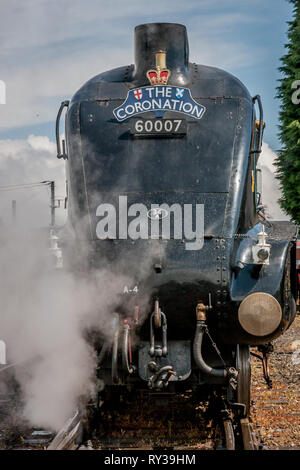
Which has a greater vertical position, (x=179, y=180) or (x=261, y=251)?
(x=179, y=180)

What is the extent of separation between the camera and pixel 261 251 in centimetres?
571

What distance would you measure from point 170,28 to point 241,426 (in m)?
3.79

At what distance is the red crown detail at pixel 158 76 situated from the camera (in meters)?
6.45

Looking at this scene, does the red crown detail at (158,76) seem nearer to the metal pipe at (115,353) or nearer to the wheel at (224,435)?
the metal pipe at (115,353)

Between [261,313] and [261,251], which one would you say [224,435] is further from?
[261,251]

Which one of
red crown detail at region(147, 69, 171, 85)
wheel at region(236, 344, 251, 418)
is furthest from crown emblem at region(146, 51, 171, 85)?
wheel at region(236, 344, 251, 418)

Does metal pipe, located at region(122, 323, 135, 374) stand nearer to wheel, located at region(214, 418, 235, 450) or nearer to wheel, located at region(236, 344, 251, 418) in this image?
wheel, located at region(214, 418, 235, 450)

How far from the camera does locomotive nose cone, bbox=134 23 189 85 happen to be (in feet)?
21.7

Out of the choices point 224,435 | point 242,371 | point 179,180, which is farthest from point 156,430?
point 179,180

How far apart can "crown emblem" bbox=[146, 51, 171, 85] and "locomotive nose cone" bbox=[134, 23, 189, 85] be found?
0.15ft

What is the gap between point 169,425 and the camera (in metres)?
6.42

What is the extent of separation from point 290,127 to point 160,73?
74.9ft
